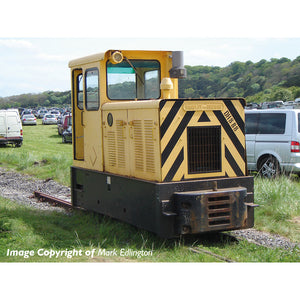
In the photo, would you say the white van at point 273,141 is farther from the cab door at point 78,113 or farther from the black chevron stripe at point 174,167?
the black chevron stripe at point 174,167

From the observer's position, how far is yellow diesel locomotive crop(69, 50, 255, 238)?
21.9 feet

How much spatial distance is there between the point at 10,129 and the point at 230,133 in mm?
21420

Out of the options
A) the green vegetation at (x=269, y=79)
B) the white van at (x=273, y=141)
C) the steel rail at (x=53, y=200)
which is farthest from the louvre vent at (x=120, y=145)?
the green vegetation at (x=269, y=79)

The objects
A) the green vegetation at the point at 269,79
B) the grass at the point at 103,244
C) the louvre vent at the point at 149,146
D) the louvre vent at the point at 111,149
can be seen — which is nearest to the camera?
the grass at the point at 103,244

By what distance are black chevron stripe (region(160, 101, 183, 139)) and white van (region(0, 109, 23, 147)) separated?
835 inches

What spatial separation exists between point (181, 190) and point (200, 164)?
Result: 54 centimetres

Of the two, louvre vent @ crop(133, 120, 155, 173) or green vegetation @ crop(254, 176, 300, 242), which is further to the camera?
green vegetation @ crop(254, 176, 300, 242)

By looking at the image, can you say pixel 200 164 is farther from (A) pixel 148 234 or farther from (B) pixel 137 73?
(B) pixel 137 73

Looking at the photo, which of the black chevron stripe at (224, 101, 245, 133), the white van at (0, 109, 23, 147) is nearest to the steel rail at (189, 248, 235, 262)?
the black chevron stripe at (224, 101, 245, 133)

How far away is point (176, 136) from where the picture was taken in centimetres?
680

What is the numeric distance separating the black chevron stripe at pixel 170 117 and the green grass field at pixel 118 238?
1.52 metres

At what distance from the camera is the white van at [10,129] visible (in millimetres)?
26594

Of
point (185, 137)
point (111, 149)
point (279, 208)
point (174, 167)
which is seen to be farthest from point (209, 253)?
point (279, 208)

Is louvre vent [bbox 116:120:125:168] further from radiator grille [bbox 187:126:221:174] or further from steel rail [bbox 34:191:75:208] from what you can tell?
steel rail [bbox 34:191:75:208]
